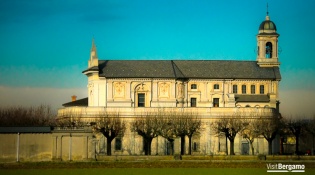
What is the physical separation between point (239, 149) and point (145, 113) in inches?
480

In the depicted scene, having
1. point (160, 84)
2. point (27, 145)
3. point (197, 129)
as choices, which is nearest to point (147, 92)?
point (160, 84)

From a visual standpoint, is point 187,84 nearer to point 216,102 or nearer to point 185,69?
point 185,69

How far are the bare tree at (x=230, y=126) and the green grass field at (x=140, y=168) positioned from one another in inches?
1257

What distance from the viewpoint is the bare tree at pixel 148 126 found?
403 feet

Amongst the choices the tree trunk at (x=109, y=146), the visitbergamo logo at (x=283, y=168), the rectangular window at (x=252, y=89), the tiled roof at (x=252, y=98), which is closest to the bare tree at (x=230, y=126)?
the tiled roof at (x=252, y=98)

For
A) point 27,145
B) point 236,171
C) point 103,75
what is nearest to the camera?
point 236,171

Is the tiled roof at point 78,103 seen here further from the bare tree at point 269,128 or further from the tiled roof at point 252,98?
the bare tree at point 269,128

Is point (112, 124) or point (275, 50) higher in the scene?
point (275, 50)

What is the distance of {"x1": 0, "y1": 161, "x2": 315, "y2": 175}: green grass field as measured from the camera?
79625mm

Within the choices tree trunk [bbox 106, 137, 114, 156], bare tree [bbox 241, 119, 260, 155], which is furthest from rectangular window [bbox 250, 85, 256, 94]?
tree trunk [bbox 106, 137, 114, 156]

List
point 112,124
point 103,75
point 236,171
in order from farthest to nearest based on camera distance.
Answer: point 103,75, point 112,124, point 236,171

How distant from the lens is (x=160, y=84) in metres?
139

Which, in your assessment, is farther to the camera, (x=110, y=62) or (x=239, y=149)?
(x=110, y=62)

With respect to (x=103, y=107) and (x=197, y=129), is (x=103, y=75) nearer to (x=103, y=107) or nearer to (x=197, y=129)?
(x=103, y=107)
